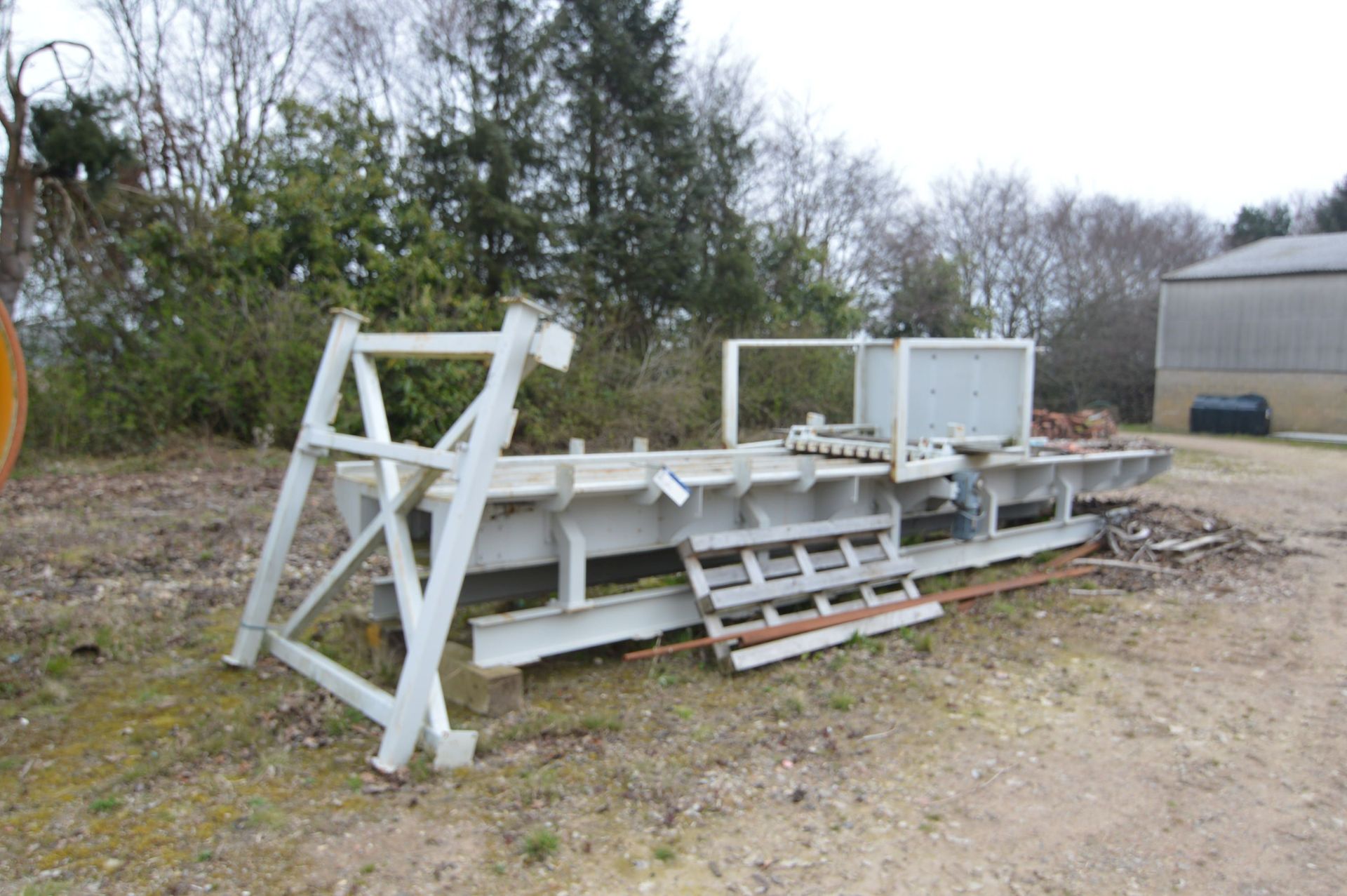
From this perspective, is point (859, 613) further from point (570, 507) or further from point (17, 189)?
point (17, 189)

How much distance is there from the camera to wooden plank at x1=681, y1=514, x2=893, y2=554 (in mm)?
5402

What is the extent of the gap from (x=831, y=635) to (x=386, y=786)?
271 centimetres

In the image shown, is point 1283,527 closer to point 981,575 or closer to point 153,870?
point 981,575

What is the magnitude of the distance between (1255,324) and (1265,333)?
38cm

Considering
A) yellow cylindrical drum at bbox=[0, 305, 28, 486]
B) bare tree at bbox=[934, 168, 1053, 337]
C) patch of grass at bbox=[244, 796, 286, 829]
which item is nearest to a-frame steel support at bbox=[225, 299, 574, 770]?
patch of grass at bbox=[244, 796, 286, 829]

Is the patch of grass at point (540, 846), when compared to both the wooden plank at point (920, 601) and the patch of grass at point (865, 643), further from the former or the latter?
the patch of grass at point (865, 643)

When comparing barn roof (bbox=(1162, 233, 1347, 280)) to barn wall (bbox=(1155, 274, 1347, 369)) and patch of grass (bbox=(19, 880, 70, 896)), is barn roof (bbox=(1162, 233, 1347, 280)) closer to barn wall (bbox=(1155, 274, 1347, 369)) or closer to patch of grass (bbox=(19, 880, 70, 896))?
barn wall (bbox=(1155, 274, 1347, 369))

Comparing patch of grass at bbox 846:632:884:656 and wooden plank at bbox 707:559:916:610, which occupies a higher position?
wooden plank at bbox 707:559:916:610

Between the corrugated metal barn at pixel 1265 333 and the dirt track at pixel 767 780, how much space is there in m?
25.2

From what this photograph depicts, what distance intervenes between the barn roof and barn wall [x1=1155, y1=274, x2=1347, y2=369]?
183 millimetres

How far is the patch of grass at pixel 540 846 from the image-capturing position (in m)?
3.28

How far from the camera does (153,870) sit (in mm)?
3123

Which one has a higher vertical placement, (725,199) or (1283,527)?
(725,199)

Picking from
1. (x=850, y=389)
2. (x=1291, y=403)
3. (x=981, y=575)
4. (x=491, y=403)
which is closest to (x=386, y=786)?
(x=491, y=403)
